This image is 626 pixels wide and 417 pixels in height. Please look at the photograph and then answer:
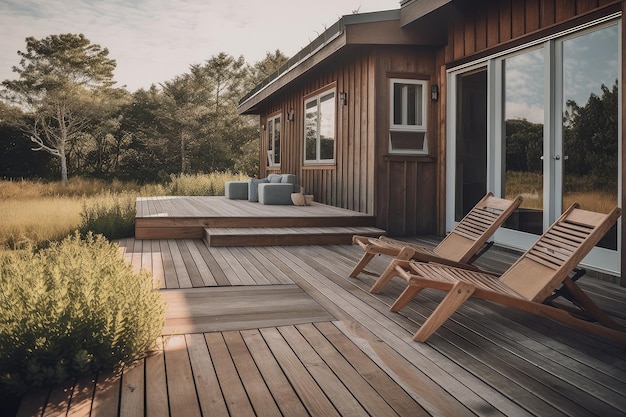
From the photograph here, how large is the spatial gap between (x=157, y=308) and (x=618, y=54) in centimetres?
400

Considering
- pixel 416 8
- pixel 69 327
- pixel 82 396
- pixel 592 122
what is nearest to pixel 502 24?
pixel 416 8

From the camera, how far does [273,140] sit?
13.0m

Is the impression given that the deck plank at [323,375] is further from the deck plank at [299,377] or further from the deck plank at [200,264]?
the deck plank at [200,264]

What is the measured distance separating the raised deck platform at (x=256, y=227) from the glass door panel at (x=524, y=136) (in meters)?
1.69

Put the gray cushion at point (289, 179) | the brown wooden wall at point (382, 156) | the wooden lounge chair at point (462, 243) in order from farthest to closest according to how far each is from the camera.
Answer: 1. the gray cushion at point (289, 179)
2. the brown wooden wall at point (382, 156)
3. the wooden lounge chair at point (462, 243)

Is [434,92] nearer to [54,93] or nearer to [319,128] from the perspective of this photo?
[319,128]

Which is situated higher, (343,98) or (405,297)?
(343,98)

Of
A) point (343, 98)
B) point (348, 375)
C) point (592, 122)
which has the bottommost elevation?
point (348, 375)

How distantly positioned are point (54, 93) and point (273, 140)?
39.8 feet

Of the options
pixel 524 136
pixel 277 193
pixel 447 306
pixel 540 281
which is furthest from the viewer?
pixel 277 193

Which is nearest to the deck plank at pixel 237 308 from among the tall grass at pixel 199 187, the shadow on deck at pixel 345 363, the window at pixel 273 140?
the shadow on deck at pixel 345 363

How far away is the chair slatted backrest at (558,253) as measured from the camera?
2.69 m

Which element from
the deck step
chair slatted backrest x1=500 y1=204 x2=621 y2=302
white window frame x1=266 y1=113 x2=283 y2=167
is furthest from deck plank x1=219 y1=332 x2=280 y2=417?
white window frame x1=266 y1=113 x2=283 y2=167

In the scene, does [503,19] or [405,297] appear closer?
[405,297]
